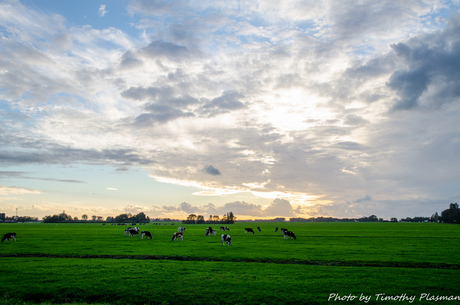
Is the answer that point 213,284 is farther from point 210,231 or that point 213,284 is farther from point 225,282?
point 210,231

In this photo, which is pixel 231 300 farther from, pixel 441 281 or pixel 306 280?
pixel 441 281

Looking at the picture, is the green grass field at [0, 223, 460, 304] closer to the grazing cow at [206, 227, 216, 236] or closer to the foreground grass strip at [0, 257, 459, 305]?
the foreground grass strip at [0, 257, 459, 305]

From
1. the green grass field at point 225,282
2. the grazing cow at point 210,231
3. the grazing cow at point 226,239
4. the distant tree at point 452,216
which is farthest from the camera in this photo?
the distant tree at point 452,216

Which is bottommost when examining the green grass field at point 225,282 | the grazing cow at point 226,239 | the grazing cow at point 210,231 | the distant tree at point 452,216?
the distant tree at point 452,216

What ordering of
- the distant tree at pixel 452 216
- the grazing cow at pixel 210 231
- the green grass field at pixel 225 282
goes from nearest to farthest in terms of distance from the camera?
the green grass field at pixel 225 282 → the grazing cow at pixel 210 231 → the distant tree at pixel 452 216

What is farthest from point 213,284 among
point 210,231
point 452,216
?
point 452,216

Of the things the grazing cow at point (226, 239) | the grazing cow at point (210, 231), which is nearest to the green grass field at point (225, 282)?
the grazing cow at point (226, 239)

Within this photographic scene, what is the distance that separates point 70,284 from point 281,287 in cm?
1166

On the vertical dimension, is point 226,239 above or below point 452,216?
above

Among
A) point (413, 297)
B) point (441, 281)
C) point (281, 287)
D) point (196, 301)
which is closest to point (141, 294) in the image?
point (196, 301)

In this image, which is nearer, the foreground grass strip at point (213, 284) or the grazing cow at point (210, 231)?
the foreground grass strip at point (213, 284)

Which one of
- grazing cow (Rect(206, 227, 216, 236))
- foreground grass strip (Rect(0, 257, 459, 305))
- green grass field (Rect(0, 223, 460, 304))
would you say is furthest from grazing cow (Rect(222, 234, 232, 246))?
grazing cow (Rect(206, 227, 216, 236))

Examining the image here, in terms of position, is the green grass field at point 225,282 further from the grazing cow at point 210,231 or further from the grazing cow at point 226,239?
the grazing cow at point 210,231

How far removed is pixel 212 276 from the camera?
15.6 metres
